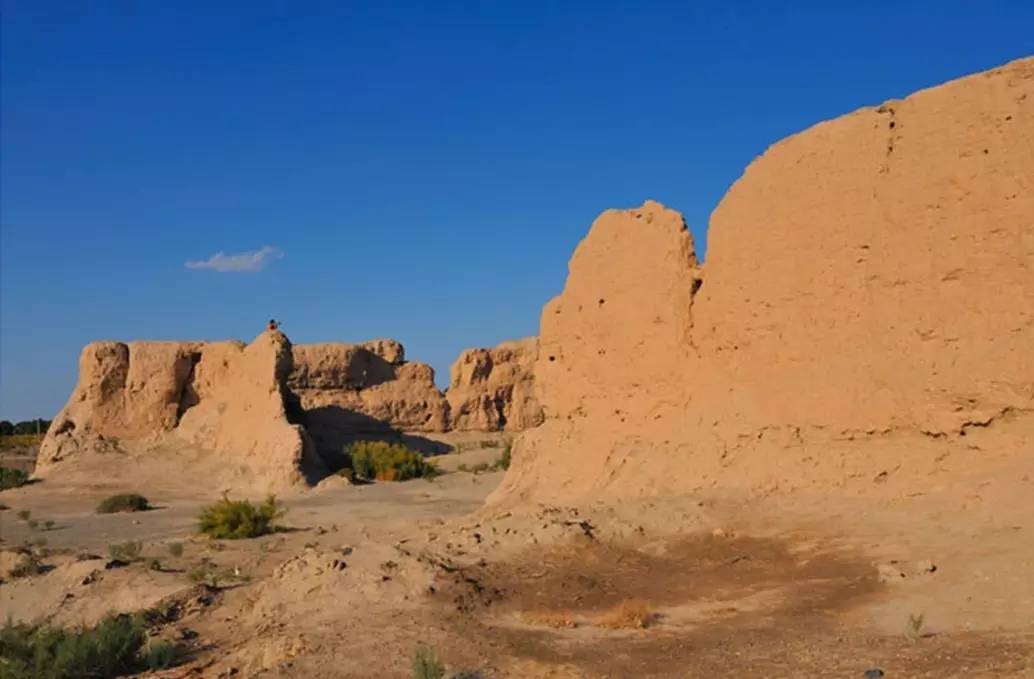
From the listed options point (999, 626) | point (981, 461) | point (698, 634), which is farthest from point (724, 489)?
point (999, 626)

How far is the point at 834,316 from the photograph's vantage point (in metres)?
9.33

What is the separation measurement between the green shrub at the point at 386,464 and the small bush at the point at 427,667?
18009 millimetres

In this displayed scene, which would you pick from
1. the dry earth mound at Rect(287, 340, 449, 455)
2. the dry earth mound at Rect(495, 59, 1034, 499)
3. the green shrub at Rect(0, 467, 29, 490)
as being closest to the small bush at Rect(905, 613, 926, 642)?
the dry earth mound at Rect(495, 59, 1034, 499)

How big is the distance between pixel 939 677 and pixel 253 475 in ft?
63.9

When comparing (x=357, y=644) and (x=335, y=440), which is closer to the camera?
(x=357, y=644)

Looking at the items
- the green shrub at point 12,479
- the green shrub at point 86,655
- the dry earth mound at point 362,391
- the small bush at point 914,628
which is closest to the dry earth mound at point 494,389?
the dry earth mound at point 362,391

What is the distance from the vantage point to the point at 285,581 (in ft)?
27.7

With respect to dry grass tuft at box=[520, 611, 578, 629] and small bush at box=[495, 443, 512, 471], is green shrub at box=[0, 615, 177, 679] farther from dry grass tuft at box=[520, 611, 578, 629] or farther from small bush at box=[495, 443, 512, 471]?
small bush at box=[495, 443, 512, 471]

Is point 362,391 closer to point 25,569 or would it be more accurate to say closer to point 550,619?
point 25,569

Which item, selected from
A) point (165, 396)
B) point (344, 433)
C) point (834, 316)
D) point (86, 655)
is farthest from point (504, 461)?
point (86, 655)

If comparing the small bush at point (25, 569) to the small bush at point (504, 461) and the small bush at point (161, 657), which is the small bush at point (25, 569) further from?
the small bush at point (504, 461)

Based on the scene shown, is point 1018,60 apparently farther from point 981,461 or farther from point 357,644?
point 357,644

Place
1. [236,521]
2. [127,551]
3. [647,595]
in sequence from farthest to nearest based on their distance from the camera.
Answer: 1. [236,521]
2. [127,551]
3. [647,595]

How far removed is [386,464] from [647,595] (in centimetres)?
1721
